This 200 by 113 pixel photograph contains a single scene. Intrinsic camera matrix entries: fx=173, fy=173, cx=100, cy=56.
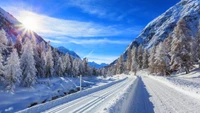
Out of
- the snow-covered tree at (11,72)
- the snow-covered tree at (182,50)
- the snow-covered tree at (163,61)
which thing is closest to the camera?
the snow-covered tree at (11,72)

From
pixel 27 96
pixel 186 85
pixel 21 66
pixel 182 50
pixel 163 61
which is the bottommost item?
pixel 27 96

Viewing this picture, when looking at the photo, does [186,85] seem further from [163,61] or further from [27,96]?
[163,61]

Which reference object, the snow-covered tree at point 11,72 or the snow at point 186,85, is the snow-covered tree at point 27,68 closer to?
the snow-covered tree at point 11,72

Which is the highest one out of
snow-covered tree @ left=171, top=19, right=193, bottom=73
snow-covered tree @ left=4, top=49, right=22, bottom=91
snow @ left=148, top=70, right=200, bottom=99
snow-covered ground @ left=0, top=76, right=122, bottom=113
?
snow-covered tree @ left=171, top=19, right=193, bottom=73

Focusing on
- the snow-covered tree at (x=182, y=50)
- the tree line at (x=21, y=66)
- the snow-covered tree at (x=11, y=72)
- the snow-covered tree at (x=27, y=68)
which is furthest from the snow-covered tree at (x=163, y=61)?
the snow-covered tree at (x=11, y=72)

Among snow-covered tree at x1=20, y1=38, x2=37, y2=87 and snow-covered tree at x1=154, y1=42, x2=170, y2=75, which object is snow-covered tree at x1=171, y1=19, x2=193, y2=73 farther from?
snow-covered tree at x1=20, y1=38, x2=37, y2=87

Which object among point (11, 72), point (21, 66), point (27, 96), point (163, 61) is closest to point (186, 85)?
point (27, 96)

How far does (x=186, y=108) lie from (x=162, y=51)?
145ft

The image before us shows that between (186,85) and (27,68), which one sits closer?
(186,85)

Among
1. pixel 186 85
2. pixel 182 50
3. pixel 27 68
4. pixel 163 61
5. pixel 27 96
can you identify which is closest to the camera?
pixel 186 85

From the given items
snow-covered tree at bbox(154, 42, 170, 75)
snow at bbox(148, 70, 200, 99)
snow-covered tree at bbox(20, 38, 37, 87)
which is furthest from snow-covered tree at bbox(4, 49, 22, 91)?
snow-covered tree at bbox(154, 42, 170, 75)

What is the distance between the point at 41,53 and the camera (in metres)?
60.0

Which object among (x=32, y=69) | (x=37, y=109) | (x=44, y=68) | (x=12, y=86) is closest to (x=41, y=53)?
(x=44, y=68)

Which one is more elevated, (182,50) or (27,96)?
(182,50)
